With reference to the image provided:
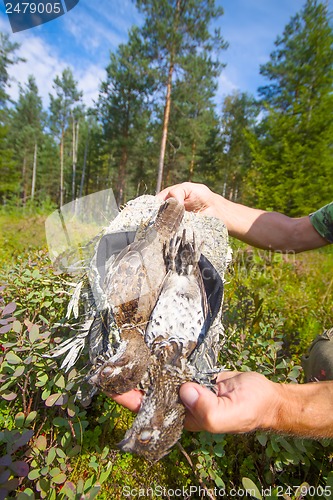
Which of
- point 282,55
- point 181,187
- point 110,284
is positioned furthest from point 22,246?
point 282,55

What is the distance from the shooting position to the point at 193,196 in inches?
71.2

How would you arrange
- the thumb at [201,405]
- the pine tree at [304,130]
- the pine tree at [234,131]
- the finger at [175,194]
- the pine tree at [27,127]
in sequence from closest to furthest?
the thumb at [201,405], the finger at [175,194], the pine tree at [304,130], the pine tree at [234,131], the pine tree at [27,127]

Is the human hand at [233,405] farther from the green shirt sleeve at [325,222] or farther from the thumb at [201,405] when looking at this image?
the green shirt sleeve at [325,222]

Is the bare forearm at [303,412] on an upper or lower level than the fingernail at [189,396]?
lower

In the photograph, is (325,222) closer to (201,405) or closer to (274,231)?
(274,231)

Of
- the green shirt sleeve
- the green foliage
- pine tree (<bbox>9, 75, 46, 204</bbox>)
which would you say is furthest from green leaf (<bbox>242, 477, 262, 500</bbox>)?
pine tree (<bbox>9, 75, 46, 204</bbox>)

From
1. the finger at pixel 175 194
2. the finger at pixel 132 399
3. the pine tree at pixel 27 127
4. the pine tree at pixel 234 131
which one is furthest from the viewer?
the pine tree at pixel 27 127

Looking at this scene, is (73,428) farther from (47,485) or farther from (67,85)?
(67,85)

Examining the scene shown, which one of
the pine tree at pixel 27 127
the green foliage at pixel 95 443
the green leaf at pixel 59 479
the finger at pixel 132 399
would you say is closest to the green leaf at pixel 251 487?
the green foliage at pixel 95 443

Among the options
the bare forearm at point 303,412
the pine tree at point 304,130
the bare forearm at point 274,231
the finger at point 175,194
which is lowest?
the bare forearm at point 303,412

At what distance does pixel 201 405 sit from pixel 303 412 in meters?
0.52

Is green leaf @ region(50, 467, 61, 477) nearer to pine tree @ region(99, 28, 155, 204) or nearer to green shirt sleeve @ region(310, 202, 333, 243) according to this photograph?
green shirt sleeve @ region(310, 202, 333, 243)

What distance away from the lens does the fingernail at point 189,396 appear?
2.94 ft

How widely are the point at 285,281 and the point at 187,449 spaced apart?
9.05 ft
